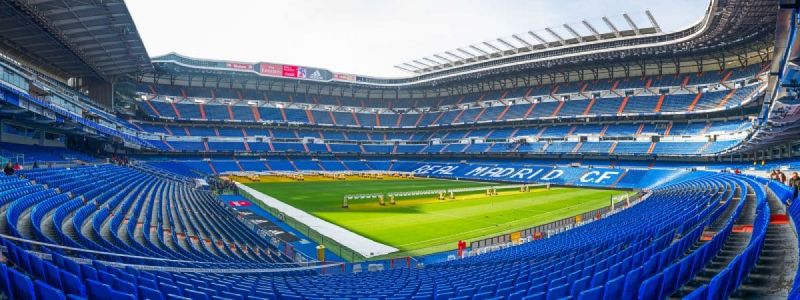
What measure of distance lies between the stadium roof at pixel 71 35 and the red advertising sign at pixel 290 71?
31329 mm

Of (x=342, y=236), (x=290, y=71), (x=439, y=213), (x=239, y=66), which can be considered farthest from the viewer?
(x=290, y=71)

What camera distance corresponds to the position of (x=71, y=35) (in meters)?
34.8

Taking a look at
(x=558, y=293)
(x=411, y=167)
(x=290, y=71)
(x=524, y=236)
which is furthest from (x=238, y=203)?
(x=290, y=71)

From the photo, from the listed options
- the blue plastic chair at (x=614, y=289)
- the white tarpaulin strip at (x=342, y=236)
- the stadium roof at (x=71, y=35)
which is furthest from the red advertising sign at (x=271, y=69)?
the blue plastic chair at (x=614, y=289)

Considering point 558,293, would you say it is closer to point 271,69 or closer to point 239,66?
point 239,66

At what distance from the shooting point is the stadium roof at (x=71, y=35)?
29.3 metres

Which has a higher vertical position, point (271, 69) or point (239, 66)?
point (271, 69)

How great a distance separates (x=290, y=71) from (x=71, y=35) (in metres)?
44.1

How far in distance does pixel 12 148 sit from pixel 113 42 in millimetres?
12672

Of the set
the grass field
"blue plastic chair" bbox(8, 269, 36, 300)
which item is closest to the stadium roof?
the grass field

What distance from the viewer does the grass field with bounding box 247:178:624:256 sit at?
24.5m

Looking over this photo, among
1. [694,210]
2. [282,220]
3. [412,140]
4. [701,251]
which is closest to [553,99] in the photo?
[412,140]

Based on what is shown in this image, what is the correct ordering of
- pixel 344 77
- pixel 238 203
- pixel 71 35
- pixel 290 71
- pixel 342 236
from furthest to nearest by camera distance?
1. pixel 344 77
2. pixel 290 71
3. pixel 238 203
4. pixel 71 35
5. pixel 342 236

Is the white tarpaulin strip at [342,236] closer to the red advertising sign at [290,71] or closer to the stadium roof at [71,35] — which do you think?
the stadium roof at [71,35]
